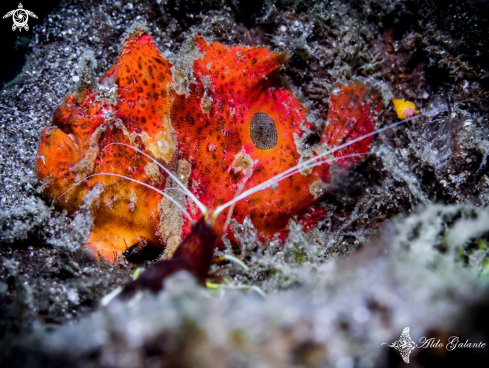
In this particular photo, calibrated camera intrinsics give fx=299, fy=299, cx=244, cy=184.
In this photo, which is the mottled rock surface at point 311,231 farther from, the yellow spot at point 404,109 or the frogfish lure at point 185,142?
the frogfish lure at point 185,142

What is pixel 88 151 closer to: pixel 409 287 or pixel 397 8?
pixel 409 287

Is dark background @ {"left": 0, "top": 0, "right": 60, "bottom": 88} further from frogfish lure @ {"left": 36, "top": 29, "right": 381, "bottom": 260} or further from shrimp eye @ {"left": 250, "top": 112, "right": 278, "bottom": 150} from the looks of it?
shrimp eye @ {"left": 250, "top": 112, "right": 278, "bottom": 150}

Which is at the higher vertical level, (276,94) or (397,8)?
(397,8)

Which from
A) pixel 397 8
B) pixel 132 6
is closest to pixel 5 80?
pixel 132 6

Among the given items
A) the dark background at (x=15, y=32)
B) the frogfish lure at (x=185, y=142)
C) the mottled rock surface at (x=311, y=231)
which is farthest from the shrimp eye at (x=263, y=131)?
the dark background at (x=15, y=32)

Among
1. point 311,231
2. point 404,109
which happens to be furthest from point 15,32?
point 404,109

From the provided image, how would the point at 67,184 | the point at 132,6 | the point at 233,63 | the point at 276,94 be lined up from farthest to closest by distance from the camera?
the point at 132,6 < the point at 276,94 < the point at 233,63 < the point at 67,184

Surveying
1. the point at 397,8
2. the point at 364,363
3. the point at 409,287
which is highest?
the point at 397,8

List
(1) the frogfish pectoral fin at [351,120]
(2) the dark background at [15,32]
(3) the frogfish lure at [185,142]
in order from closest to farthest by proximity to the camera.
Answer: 1. (3) the frogfish lure at [185,142]
2. (1) the frogfish pectoral fin at [351,120]
3. (2) the dark background at [15,32]
